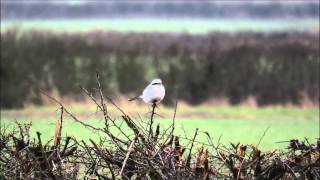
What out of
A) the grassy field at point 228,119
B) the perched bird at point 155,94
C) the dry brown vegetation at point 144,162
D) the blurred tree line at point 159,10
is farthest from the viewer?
the blurred tree line at point 159,10

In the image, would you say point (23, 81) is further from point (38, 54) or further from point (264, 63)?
point (264, 63)

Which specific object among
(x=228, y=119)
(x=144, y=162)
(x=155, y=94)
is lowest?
(x=144, y=162)

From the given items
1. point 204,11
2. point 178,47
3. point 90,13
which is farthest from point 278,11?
point 178,47

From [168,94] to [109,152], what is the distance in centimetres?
2871

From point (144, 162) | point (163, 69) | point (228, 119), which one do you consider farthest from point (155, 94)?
point (163, 69)

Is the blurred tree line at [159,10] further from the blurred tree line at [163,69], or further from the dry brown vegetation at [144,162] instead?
the dry brown vegetation at [144,162]

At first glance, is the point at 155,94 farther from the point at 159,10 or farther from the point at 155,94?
the point at 159,10

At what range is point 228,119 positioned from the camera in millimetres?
30344

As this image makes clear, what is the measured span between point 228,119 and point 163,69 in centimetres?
711

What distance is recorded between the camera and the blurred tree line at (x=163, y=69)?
3438cm

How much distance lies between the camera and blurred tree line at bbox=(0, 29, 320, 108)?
34375mm

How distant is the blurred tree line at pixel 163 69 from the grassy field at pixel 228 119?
56.9 inches

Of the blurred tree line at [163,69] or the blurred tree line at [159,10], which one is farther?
the blurred tree line at [159,10]

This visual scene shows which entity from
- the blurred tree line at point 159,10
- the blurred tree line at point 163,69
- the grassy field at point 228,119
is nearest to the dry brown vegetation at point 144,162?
the grassy field at point 228,119
